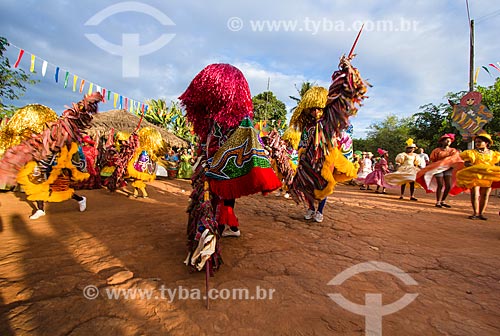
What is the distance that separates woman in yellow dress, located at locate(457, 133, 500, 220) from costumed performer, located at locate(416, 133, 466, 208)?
1298mm

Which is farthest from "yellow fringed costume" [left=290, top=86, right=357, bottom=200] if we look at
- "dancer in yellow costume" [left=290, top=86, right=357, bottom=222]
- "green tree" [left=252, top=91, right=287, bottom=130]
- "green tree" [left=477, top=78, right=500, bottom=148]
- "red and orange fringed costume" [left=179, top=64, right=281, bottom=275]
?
"green tree" [left=252, top=91, right=287, bottom=130]

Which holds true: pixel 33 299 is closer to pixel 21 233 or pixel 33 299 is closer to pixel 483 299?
pixel 21 233

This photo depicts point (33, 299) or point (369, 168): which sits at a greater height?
point (369, 168)

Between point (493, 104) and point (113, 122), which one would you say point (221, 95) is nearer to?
point (113, 122)

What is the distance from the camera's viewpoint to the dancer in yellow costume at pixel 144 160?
20.1 ft

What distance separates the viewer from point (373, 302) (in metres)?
1.64

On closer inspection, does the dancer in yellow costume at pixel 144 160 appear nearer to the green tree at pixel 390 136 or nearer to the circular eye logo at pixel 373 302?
the circular eye logo at pixel 373 302

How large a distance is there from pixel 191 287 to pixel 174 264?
47cm

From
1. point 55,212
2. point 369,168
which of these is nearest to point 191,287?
point 55,212

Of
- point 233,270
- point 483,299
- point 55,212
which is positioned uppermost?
point 483,299

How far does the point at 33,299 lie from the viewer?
158 centimetres

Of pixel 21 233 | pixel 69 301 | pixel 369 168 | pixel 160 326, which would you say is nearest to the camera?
pixel 160 326

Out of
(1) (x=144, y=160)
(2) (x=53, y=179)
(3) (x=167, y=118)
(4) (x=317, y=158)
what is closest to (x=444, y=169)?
(4) (x=317, y=158)

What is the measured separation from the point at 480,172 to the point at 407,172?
310 centimetres
